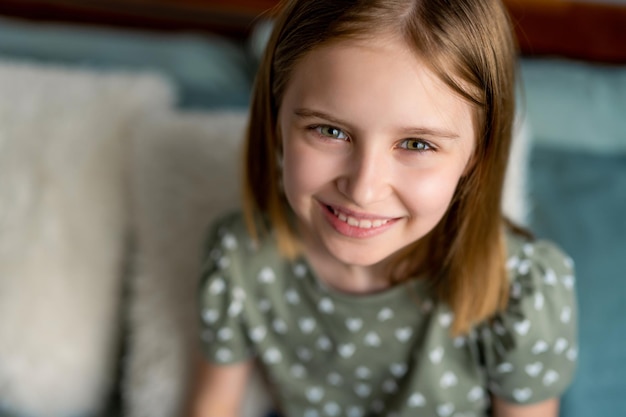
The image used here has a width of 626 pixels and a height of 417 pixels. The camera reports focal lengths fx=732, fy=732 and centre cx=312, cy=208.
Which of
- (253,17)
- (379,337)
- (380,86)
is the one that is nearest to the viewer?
(380,86)

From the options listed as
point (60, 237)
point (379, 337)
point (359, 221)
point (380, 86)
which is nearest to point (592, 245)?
point (379, 337)

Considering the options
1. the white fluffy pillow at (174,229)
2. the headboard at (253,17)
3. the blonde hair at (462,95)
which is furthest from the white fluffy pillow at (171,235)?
the headboard at (253,17)

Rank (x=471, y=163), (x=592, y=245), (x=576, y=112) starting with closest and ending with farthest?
(x=471, y=163) < (x=592, y=245) < (x=576, y=112)

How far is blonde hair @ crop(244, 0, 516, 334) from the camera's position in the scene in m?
0.70

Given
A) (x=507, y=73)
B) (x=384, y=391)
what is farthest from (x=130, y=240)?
(x=507, y=73)

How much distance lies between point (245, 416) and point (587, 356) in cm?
50

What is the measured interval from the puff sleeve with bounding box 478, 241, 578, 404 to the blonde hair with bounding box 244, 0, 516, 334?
3 cm

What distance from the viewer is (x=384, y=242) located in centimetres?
82

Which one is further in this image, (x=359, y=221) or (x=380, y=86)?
(x=359, y=221)

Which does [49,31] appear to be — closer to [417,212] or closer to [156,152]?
[156,152]

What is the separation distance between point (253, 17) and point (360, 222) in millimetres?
891

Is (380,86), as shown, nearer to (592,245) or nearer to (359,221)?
(359,221)

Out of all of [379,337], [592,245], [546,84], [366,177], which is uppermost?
[546,84]

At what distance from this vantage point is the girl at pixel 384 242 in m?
0.70
